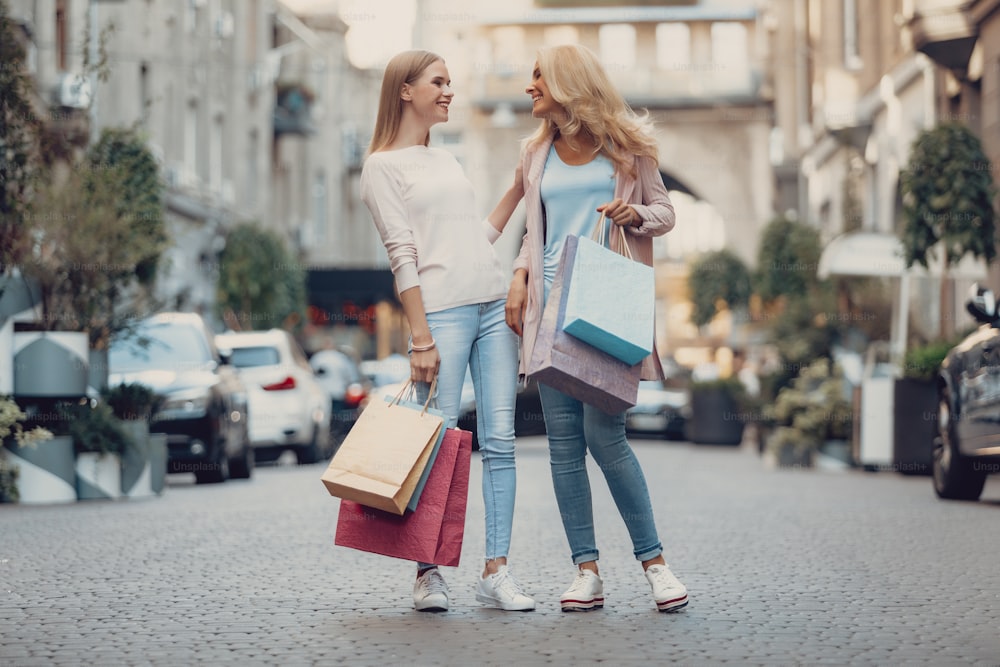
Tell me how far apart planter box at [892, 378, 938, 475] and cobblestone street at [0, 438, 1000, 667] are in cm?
453

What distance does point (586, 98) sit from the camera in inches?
237

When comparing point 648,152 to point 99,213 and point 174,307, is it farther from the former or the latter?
point 174,307

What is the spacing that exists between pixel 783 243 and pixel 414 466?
28.6 metres

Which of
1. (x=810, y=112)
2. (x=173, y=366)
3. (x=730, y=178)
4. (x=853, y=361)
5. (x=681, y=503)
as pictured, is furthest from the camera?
(x=730, y=178)

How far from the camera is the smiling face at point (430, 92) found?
20.5 feet

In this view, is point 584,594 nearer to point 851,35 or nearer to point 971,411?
point 971,411

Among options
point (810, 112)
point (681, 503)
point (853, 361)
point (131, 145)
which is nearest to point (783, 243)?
point (810, 112)

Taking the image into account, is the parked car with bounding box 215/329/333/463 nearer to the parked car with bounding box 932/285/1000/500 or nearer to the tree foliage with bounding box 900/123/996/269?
the tree foliage with bounding box 900/123/996/269

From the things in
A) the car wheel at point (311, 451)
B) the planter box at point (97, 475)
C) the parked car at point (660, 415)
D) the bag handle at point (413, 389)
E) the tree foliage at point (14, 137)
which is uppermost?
the tree foliage at point (14, 137)

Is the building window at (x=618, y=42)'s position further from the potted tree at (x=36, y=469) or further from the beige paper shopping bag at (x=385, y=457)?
the beige paper shopping bag at (x=385, y=457)

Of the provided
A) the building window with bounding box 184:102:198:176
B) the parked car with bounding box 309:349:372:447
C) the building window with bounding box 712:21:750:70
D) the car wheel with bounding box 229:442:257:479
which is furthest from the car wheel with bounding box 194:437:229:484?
the building window with bounding box 712:21:750:70

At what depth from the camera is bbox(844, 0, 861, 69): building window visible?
100 ft

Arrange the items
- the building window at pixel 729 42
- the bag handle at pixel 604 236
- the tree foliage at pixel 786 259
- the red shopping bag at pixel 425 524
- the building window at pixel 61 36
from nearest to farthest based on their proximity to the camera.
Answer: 1. the red shopping bag at pixel 425 524
2. the bag handle at pixel 604 236
3. the building window at pixel 61 36
4. the tree foliage at pixel 786 259
5. the building window at pixel 729 42

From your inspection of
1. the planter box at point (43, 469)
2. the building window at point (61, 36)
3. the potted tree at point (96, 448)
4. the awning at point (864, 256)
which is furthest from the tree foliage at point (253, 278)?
the planter box at point (43, 469)
